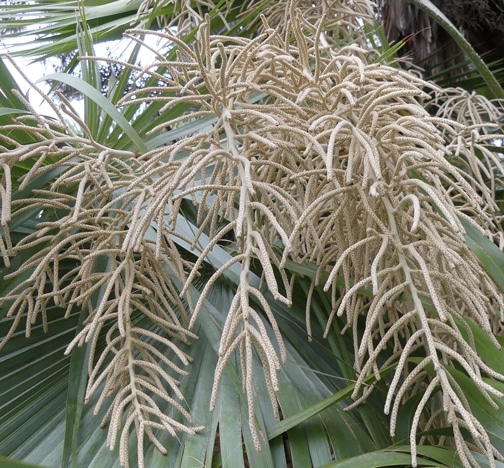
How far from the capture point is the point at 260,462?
0.84 meters

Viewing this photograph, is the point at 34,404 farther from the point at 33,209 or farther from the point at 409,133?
the point at 409,133

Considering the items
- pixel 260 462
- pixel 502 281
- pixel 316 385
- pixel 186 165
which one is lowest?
pixel 260 462

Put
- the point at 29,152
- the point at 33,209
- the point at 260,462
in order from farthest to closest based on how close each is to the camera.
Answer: the point at 33,209 → the point at 29,152 → the point at 260,462

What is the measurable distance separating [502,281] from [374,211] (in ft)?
0.88

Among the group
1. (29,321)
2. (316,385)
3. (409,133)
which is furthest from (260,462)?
(409,133)

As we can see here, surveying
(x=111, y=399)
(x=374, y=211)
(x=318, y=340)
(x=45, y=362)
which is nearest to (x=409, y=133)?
(x=374, y=211)

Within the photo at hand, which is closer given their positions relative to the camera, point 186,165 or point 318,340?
point 186,165

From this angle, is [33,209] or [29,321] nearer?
[29,321]

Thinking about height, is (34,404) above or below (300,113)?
below

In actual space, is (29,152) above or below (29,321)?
above

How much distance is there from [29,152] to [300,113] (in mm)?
431

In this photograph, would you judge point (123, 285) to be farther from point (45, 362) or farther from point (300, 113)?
point (300, 113)

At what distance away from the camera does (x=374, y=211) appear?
881 millimetres

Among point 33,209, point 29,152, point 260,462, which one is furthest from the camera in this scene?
point 33,209
